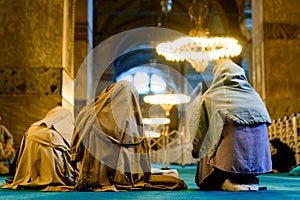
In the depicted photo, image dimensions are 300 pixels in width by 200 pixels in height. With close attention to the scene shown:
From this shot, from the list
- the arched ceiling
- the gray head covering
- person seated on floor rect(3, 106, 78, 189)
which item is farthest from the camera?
the arched ceiling

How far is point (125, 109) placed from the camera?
16.3 ft

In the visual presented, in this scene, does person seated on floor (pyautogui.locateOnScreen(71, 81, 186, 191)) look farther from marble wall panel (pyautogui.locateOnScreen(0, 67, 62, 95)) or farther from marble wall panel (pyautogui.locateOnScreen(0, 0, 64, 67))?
marble wall panel (pyautogui.locateOnScreen(0, 0, 64, 67))

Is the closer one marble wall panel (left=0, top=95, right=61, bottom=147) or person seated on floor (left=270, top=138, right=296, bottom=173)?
person seated on floor (left=270, top=138, right=296, bottom=173)

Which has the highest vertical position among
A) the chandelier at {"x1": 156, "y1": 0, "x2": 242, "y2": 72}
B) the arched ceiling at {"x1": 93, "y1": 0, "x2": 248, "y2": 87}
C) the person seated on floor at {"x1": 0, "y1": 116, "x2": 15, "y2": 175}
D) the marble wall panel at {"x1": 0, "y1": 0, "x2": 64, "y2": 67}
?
the arched ceiling at {"x1": 93, "y1": 0, "x2": 248, "y2": 87}

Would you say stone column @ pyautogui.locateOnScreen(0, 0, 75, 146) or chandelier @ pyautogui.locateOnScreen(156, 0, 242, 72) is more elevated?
chandelier @ pyautogui.locateOnScreen(156, 0, 242, 72)

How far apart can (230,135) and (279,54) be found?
19.1 feet

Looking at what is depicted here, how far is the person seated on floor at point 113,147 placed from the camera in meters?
4.83

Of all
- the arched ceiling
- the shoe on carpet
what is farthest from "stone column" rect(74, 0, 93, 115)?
the shoe on carpet

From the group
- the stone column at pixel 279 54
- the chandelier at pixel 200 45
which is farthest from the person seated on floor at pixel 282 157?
the chandelier at pixel 200 45

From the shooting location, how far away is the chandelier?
13648 millimetres

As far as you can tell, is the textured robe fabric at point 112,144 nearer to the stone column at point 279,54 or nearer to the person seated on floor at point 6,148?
the person seated on floor at point 6,148

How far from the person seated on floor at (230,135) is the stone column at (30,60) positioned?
13.8 feet

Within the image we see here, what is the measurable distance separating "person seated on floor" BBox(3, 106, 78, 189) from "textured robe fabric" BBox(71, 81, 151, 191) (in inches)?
18.3

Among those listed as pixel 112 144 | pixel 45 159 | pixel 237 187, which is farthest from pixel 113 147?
pixel 237 187
